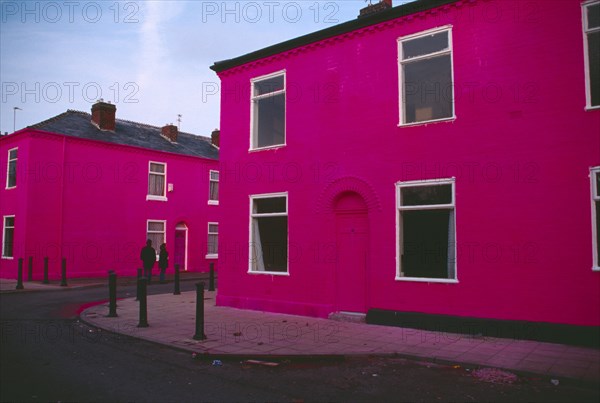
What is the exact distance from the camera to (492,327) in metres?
9.05

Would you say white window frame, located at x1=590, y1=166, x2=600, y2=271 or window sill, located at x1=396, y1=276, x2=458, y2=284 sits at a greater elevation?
white window frame, located at x1=590, y1=166, x2=600, y2=271

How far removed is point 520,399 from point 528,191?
451cm

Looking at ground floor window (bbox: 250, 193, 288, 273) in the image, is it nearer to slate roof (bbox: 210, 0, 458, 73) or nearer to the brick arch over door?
the brick arch over door

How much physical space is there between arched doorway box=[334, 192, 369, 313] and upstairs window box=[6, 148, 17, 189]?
1895cm

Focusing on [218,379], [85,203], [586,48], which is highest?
[586,48]

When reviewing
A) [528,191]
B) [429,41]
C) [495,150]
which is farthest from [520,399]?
[429,41]

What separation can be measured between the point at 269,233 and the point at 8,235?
17197mm

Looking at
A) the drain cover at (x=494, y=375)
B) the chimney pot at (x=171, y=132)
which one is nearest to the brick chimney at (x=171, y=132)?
the chimney pot at (x=171, y=132)

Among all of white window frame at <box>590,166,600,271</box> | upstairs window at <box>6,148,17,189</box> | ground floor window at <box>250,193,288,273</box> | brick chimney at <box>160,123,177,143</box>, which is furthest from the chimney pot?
white window frame at <box>590,166,600,271</box>

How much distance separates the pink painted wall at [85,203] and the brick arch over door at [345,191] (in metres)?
16.0

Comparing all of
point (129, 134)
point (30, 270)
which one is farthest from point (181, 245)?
point (30, 270)

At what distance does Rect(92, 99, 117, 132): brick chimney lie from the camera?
25344 millimetres

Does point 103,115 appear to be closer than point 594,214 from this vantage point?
No

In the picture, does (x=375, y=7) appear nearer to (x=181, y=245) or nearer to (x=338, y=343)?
(x=338, y=343)
